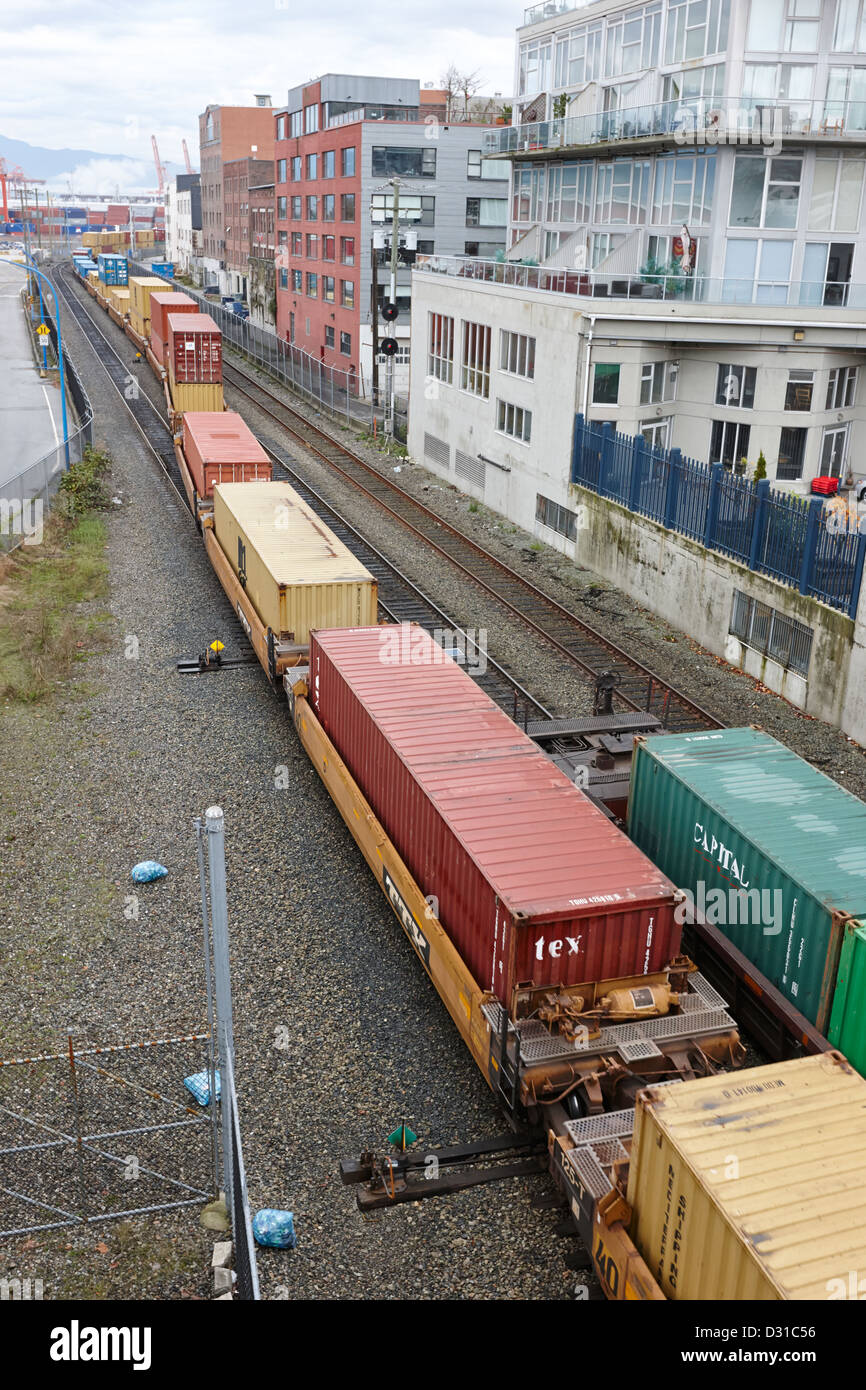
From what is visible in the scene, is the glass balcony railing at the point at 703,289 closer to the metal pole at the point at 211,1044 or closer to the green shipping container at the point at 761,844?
the green shipping container at the point at 761,844

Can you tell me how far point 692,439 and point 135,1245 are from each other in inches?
1100

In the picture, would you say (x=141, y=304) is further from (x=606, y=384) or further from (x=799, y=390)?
(x=799, y=390)

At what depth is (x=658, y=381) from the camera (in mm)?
30984

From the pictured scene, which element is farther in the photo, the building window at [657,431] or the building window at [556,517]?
the building window at [657,431]

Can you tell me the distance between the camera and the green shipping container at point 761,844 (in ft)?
35.1

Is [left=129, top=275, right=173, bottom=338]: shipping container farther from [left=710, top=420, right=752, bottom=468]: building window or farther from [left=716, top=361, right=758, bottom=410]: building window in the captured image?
[left=716, top=361, right=758, bottom=410]: building window

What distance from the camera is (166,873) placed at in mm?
15180

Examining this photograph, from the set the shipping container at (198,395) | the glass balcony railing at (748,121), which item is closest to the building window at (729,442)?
the glass balcony railing at (748,121)

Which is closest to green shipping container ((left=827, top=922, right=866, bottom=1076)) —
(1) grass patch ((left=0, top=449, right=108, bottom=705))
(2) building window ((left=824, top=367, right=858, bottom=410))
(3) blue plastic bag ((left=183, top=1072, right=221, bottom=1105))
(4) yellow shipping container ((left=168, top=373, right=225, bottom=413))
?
(3) blue plastic bag ((left=183, top=1072, right=221, bottom=1105))

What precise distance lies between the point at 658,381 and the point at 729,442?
279 centimetres

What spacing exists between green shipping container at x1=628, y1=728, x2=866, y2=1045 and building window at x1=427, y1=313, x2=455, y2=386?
89.0ft

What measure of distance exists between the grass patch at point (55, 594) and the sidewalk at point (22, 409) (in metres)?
4.50

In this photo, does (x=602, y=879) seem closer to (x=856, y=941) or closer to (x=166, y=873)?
(x=856, y=941)

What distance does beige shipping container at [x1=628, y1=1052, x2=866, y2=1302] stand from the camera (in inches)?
273
